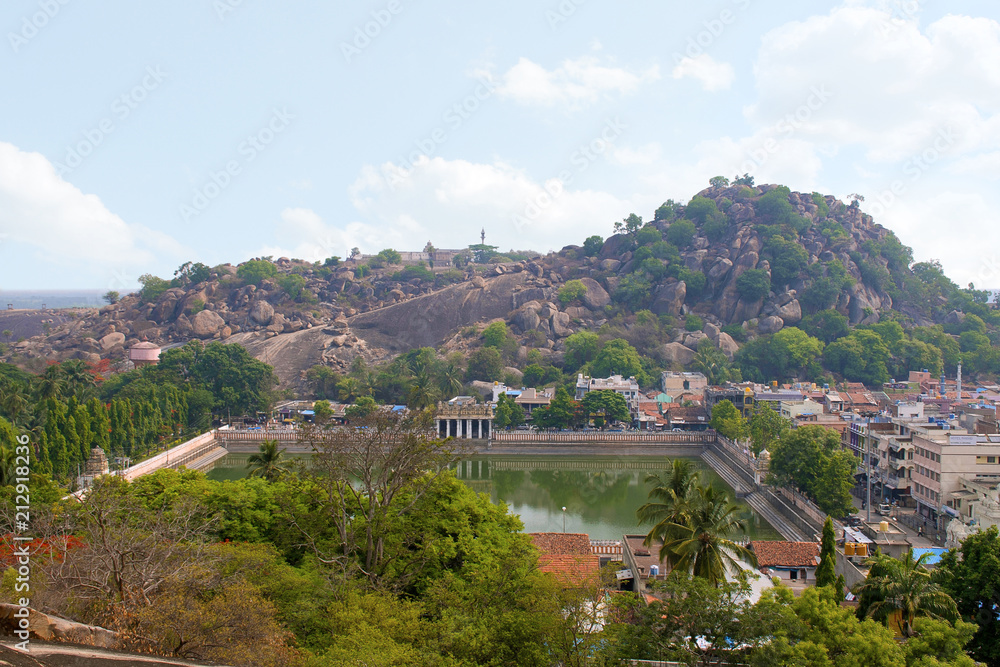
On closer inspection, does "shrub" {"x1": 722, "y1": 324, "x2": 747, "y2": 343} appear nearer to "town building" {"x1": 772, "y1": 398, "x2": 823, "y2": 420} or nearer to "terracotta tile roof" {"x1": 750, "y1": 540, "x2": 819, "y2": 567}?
"town building" {"x1": 772, "y1": 398, "x2": 823, "y2": 420}

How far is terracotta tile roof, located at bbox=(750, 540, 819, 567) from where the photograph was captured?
22.7m

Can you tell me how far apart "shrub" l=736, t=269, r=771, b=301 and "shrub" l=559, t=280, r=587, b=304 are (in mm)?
15990

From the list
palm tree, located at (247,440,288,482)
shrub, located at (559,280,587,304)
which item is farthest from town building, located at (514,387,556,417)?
palm tree, located at (247,440,288,482)

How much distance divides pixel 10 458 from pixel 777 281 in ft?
229

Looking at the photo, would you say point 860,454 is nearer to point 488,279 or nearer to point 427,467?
point 427,467

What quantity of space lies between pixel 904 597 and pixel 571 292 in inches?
2554

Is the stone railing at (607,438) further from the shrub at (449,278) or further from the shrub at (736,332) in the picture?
the shrub at (449,278)

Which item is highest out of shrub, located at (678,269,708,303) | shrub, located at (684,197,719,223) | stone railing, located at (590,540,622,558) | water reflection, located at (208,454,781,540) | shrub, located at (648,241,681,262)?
shrub, located at (684,197,719,223)

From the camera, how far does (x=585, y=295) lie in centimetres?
Answer: 7850

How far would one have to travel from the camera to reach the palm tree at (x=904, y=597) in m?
13.6

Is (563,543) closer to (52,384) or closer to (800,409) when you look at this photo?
(800,409)

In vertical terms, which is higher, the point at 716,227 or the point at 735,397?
the point at 716,227

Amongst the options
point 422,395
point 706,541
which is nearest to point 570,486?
point 422,395

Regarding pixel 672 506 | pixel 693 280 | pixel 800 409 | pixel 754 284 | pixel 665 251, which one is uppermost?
pixel 665 251
